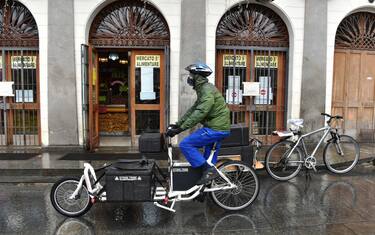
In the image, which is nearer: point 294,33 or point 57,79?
point 57,79

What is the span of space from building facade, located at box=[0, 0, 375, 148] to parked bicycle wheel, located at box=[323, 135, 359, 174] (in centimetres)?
256

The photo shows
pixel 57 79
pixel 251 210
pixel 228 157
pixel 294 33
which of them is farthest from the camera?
pixel 294 33

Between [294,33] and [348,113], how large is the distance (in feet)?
9.97

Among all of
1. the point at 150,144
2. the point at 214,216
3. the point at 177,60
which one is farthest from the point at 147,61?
the point at 214,216

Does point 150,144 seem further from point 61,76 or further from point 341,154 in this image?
point 61,76

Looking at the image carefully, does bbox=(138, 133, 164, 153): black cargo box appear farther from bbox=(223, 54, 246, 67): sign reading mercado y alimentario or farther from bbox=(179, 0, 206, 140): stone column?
bbox=(223, 54, 246, 67): sign reading mercado y alimentario

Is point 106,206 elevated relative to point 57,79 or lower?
lower

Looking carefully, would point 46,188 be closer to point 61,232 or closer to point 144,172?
point 61,232

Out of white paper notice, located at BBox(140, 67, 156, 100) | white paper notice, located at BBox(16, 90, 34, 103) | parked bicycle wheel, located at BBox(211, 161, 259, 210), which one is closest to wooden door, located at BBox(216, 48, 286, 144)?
white paper notice, located at BBox(140, 67, 156, 100)

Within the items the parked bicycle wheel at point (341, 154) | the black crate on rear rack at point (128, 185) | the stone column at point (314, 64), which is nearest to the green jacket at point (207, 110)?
the black crate on rear rack at point (128, 185)

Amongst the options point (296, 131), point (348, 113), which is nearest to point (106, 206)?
point (296, 131)

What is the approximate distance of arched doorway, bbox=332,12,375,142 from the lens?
10383 millimetres

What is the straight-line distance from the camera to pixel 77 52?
30.5ft

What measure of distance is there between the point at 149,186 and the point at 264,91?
640 centimetres
